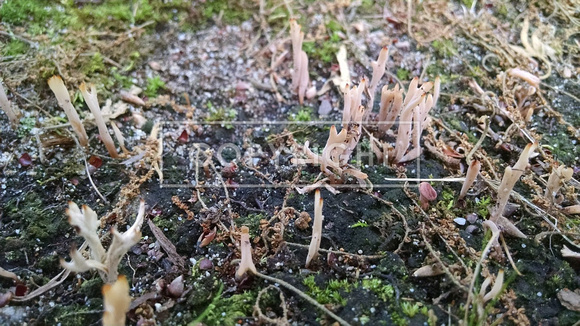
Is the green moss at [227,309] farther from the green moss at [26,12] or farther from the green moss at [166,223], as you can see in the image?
the green moss at [26,12]

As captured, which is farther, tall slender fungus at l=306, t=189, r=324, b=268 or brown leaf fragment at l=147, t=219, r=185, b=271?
brown leaf fragment at l=147, t=219, r=185, b=271

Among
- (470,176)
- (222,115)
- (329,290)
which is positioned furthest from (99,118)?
(470,176)

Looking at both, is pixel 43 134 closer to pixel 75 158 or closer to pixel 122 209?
pixel 75 158

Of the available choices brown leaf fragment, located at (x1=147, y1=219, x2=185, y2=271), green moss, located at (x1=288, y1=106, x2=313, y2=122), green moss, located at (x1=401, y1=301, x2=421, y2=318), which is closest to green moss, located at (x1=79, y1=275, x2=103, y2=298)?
brown leaf fragment, located at (x1=147, y1=219, x2=185, y2=271)

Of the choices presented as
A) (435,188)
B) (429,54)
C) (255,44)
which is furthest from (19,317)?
(429,54)

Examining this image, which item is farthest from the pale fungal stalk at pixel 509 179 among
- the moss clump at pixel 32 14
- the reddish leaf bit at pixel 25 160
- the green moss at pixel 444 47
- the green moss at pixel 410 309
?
the moss clump at pixel 32 14

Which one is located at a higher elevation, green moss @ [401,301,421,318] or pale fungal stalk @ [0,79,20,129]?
pale fungal stalk @ [0,79,20,129]

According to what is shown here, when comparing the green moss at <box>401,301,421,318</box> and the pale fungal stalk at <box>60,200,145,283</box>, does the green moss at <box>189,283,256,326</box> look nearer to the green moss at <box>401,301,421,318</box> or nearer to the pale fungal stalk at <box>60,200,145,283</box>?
the pale fungal stalk at <box>60,200,145,283</box>
